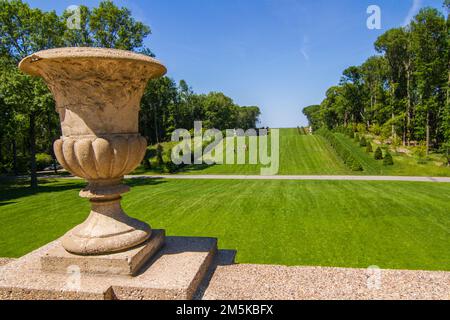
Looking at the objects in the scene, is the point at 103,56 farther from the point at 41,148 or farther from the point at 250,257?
the point at 41,148

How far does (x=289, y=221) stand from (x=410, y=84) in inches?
1506

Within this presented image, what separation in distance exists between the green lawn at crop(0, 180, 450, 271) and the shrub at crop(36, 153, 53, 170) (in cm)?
1897

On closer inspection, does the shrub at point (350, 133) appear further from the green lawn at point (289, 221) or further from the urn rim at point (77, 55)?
the urn rim at point (77, 55)

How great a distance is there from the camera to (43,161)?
107 ft

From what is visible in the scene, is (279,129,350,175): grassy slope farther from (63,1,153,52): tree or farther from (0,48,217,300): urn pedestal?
(0,48,217,300): urn pedestal

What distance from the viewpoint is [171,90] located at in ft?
188

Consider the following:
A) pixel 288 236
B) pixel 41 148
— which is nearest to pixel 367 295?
pixel 288 236

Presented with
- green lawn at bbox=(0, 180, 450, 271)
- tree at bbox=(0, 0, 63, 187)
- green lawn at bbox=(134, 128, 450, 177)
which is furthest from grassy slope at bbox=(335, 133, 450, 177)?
tree at bbox=(0, 0, 63, 187)

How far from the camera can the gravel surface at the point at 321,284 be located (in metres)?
3.25

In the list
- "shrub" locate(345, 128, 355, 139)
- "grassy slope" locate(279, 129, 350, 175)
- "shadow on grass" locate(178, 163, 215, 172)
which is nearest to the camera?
"grassy slope" locate(279, 129, 350, 175)

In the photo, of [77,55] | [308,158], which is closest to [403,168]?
[308,158]

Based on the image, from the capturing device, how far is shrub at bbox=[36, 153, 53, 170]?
31891mm

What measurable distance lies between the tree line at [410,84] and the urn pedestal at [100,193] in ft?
99.8
